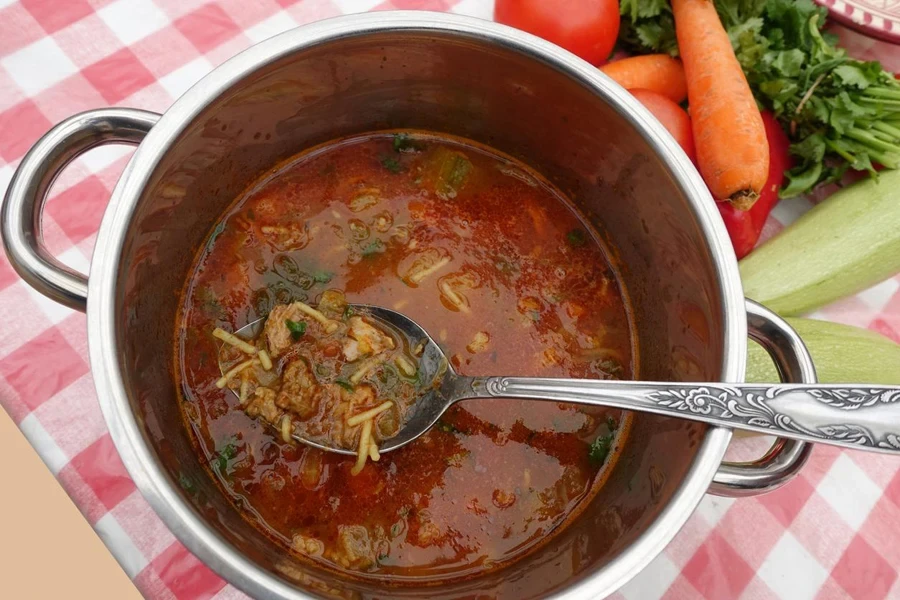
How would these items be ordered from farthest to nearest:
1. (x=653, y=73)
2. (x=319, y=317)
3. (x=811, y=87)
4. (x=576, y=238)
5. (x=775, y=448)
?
(x=653, y=73)
(x=811, y=87)
(x=576, y=238)
(x=319, y=317)
(x=775, y=448)

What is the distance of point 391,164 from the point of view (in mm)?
1688

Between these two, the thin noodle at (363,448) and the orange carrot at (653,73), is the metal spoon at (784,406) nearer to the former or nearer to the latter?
the thin noodle at (363,448)

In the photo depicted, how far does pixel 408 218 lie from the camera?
1625 millimetres

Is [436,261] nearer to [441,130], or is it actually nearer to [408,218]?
[408,218]

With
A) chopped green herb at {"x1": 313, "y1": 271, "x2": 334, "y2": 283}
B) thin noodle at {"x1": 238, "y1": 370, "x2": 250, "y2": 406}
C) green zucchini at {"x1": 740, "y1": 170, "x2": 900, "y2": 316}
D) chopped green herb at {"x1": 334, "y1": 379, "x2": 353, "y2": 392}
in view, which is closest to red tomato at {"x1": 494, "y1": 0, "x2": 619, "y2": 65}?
green zucchini at {"x1": 740, "y1": 170, "x2": 900, "y2": 316}

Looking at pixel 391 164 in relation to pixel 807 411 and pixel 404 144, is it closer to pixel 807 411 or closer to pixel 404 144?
pixel 404 144

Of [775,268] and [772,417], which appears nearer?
[772,417]

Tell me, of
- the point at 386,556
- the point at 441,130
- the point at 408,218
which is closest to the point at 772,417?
the point at 386,556

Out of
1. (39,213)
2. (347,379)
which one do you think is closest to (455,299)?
(347,379)

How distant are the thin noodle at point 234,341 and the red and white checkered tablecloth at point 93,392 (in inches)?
18.0

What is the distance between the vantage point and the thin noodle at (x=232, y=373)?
139 centimetres

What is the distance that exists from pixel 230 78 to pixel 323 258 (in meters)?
0.50

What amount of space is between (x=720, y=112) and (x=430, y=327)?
1069mm

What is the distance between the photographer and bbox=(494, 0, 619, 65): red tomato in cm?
184
